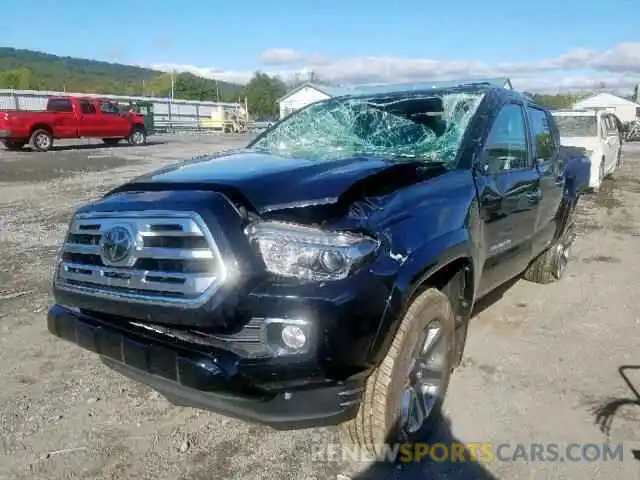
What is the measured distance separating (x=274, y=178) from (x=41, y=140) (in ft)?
69.5

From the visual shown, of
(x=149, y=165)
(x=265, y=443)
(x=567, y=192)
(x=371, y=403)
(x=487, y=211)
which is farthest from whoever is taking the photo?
(x=149, y=165)

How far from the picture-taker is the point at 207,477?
8.55ft

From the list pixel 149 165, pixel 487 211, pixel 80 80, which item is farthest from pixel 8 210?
pixel 80 80

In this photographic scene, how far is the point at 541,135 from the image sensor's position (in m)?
4.56

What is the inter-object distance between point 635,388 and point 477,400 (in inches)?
39.4

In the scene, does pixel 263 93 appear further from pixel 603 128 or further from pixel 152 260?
pixel 152 260

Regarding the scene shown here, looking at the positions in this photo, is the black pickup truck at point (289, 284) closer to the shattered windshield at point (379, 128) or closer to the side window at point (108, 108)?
the shattered windshield at point (379, 128)

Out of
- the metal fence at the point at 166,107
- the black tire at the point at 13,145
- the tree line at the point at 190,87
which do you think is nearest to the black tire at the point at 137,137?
the black tire at the point at 13,145

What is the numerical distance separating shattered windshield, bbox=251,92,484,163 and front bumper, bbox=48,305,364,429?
1.41m

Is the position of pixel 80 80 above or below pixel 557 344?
above

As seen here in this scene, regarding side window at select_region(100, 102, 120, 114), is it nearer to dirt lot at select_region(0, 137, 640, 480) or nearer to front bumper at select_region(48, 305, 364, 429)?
dirt lot at select_region(0, 137, 640, 480)

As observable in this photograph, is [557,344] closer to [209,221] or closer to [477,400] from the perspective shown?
[477,400]

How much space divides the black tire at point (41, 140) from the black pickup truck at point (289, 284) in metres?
20.2

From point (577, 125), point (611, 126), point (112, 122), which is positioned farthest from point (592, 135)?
point (112, 122)
